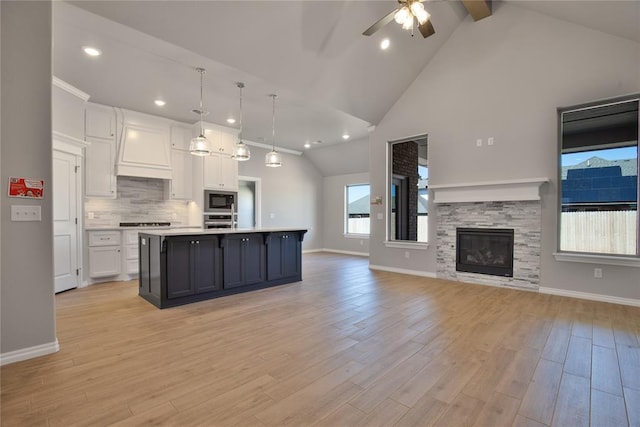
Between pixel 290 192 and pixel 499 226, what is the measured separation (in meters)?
5.73

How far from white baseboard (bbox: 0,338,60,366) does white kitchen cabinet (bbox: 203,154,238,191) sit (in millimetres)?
4124

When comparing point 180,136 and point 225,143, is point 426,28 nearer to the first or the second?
point 225,143

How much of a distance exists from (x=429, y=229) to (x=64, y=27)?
5.81 meters

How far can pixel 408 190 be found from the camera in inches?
258

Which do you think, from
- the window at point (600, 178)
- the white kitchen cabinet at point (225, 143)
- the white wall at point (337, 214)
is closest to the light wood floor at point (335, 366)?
the window at point (600, 178)

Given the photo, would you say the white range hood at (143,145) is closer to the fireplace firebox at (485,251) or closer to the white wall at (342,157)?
the white wall at (342,157)

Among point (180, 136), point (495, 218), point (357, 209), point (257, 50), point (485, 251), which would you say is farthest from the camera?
point (357, 209)

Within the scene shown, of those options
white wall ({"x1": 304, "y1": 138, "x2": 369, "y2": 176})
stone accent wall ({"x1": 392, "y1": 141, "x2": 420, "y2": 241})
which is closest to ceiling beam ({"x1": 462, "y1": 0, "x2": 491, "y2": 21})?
stone accent wall ({"x1": 392, "y1": 141, "x2": 420, "y2": 241})

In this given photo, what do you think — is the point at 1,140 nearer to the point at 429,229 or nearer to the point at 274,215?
the point at 429,229

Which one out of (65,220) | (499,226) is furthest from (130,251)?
(499,226)

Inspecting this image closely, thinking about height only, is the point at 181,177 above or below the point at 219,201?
above

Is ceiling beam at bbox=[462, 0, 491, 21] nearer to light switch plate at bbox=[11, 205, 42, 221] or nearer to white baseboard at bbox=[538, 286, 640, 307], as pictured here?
white baseboard at bbox=[538, 286, 640, 307]

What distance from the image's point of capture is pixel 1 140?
7.62 ft

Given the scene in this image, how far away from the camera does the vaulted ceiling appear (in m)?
3.19
